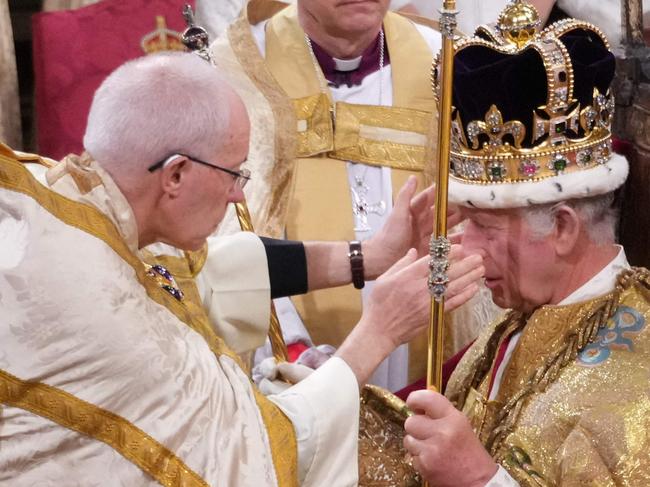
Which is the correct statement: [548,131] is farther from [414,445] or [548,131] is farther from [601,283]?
[414,445]

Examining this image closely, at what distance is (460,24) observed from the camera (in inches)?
184

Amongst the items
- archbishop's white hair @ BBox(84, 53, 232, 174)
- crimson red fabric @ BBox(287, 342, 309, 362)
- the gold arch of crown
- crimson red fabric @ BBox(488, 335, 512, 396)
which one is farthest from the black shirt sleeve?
archbishop's white hair @ BBox(84, 53, 232, 174)

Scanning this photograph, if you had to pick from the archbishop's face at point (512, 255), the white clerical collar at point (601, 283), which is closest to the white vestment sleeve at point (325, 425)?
the archbishop's face at point (512, 255)

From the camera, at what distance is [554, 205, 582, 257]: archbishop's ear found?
2.52 meters

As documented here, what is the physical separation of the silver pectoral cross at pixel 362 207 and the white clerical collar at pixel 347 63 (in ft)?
1.18

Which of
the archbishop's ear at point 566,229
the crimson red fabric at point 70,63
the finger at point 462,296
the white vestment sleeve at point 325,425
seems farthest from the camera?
the crimson red fabric at point 70,63

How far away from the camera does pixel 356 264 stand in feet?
10.6

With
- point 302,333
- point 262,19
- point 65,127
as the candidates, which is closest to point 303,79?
point 262,19

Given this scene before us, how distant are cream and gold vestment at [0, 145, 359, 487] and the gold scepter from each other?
33 cm

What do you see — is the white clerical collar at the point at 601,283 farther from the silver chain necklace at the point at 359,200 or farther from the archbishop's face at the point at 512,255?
the silver chain necklace at the point at 359,200

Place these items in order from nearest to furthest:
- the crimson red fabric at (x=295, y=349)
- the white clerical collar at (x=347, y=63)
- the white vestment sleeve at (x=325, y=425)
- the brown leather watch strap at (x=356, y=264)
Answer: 1. the white vestment sleeve at (x=325, y=425)
2. the brown leather watch strap at (x=356, y=264)
3. the crimson red fabric at (x=295, y=349)
4. the white clerical collar at (x=347, y=63)

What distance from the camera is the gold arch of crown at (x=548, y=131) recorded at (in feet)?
8.15

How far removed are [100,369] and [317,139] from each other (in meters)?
1.73

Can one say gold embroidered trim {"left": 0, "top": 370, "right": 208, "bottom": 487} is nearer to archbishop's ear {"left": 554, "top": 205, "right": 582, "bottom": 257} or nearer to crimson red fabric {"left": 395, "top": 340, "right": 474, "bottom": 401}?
archbishop's ear {"left": 554, "top": 205, "right": 582, "bottom": 257}
